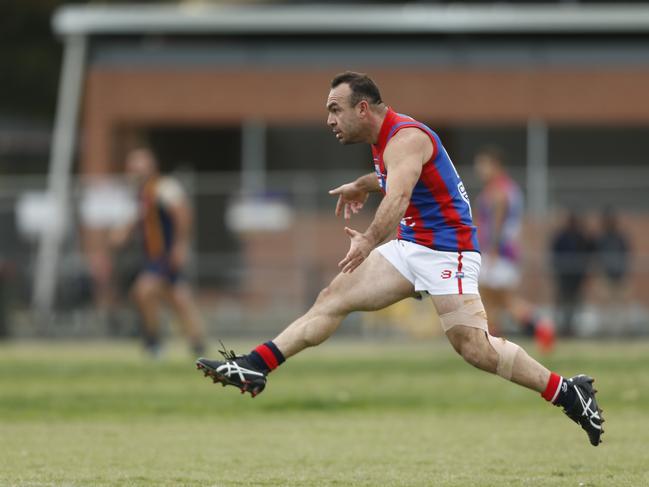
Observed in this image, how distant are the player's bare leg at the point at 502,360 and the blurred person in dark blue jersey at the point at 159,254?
862cm

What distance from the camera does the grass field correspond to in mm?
7836

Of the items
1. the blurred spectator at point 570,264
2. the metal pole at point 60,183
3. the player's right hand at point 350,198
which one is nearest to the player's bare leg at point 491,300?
the blurred spectator at point 570,264

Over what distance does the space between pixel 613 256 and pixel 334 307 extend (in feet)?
51.5

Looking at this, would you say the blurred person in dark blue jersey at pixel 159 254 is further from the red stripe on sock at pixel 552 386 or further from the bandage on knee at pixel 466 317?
the red stripe on sock at pixel 552 386

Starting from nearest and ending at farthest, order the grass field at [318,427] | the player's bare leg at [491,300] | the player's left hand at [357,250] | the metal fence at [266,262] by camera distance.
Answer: the player's left hand at [357,250], the grass field at [318,427], the player's bare leg at [491,300], the metal fence at [266,262]

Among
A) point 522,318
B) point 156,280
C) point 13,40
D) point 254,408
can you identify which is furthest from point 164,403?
point 13,40

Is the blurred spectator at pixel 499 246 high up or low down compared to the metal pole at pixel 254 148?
down

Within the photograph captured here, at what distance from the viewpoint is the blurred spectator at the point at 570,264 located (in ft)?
75.0

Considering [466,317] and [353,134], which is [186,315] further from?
[466,317]

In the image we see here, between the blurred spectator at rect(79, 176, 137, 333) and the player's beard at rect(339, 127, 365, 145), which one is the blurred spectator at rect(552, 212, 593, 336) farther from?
the player's beard at rect(339, 127, 365, 145)

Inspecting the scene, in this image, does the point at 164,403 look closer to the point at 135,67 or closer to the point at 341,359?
the point at 341,359

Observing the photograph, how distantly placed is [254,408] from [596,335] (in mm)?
12037

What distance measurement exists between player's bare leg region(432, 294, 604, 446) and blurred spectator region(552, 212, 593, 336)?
14959 millimetres

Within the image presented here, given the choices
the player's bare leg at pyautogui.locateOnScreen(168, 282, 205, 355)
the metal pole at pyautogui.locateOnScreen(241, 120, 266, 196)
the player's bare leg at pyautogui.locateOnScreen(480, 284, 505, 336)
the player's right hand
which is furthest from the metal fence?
the player's right hand
